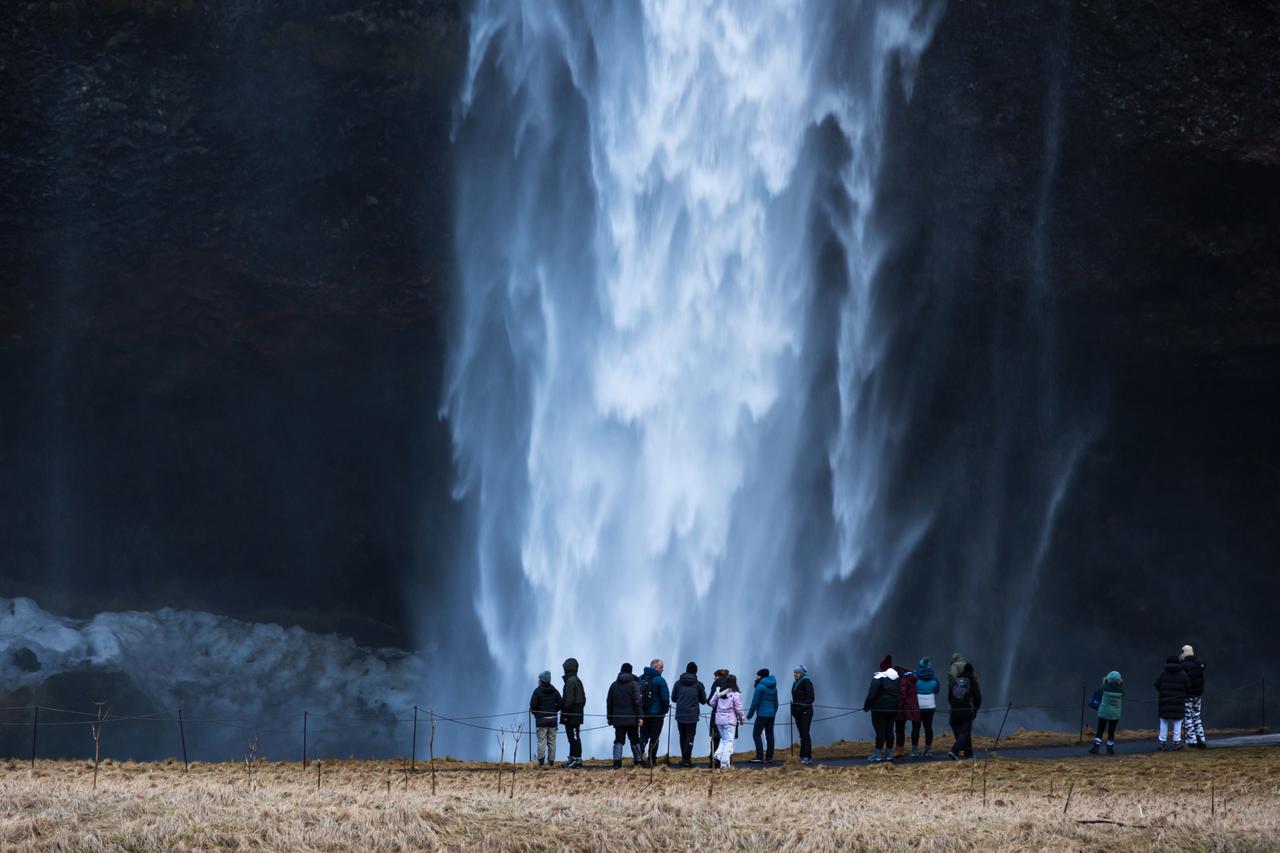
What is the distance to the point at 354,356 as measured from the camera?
4250 cm

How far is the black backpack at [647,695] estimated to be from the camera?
870 inches

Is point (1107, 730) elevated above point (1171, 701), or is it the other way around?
point (1171, 701)

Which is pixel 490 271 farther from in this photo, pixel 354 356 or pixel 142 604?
pixel 142 604

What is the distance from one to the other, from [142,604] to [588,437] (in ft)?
48.0

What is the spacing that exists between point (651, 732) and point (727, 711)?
1.25 m

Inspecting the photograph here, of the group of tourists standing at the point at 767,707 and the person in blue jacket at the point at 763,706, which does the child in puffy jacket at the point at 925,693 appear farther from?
the person in blue jacket at the point at 763,706

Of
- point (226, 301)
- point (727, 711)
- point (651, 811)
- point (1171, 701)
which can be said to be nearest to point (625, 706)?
point (727, 711)

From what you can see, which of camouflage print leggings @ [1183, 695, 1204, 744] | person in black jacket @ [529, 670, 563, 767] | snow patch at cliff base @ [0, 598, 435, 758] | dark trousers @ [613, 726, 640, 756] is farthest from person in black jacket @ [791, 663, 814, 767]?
snow patch at cliff base @ [0, 598, 435, 758]

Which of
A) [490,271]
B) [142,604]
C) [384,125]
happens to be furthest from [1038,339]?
[142,604]

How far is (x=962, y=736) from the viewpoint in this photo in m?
22.4

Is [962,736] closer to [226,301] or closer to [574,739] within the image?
[574,739]

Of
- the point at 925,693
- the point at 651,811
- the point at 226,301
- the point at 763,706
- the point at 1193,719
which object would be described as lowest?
the point at 651,811

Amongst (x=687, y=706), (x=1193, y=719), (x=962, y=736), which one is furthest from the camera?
(x=1193, y=719)

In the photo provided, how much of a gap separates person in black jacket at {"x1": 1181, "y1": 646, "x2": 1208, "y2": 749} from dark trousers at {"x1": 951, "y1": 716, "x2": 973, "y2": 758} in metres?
3.53
